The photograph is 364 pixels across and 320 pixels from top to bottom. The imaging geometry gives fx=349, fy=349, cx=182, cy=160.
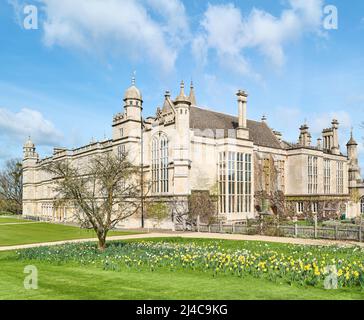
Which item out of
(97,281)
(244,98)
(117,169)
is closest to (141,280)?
(97,281)

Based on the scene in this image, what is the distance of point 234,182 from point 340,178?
69.9 feet

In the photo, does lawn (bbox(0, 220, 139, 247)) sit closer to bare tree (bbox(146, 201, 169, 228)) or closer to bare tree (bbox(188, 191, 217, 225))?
bare tree (bbox(146, 201, 169, 228))

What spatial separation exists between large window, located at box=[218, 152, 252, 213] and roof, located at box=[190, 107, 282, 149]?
381 cm

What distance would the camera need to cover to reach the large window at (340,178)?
153 feet

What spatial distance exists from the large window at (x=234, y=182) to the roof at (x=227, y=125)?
3810 millimetres

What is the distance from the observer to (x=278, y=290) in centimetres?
852

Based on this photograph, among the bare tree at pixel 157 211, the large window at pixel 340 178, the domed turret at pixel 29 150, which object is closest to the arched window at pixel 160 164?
the bare tree at pixel 157 211

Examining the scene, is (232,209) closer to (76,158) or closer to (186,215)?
(186,215)

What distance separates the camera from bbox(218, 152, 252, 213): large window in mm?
33094

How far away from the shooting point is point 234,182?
33.7 m

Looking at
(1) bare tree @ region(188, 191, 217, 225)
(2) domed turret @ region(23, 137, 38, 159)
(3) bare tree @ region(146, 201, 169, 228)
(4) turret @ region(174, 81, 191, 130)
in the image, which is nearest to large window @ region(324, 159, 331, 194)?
(1) bare tree @ region(188, 191, 217, 225)

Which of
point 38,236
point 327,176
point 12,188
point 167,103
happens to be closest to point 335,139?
point 327,176

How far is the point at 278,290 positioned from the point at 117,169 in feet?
35.4

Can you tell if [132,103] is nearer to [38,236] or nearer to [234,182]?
[234,182]
